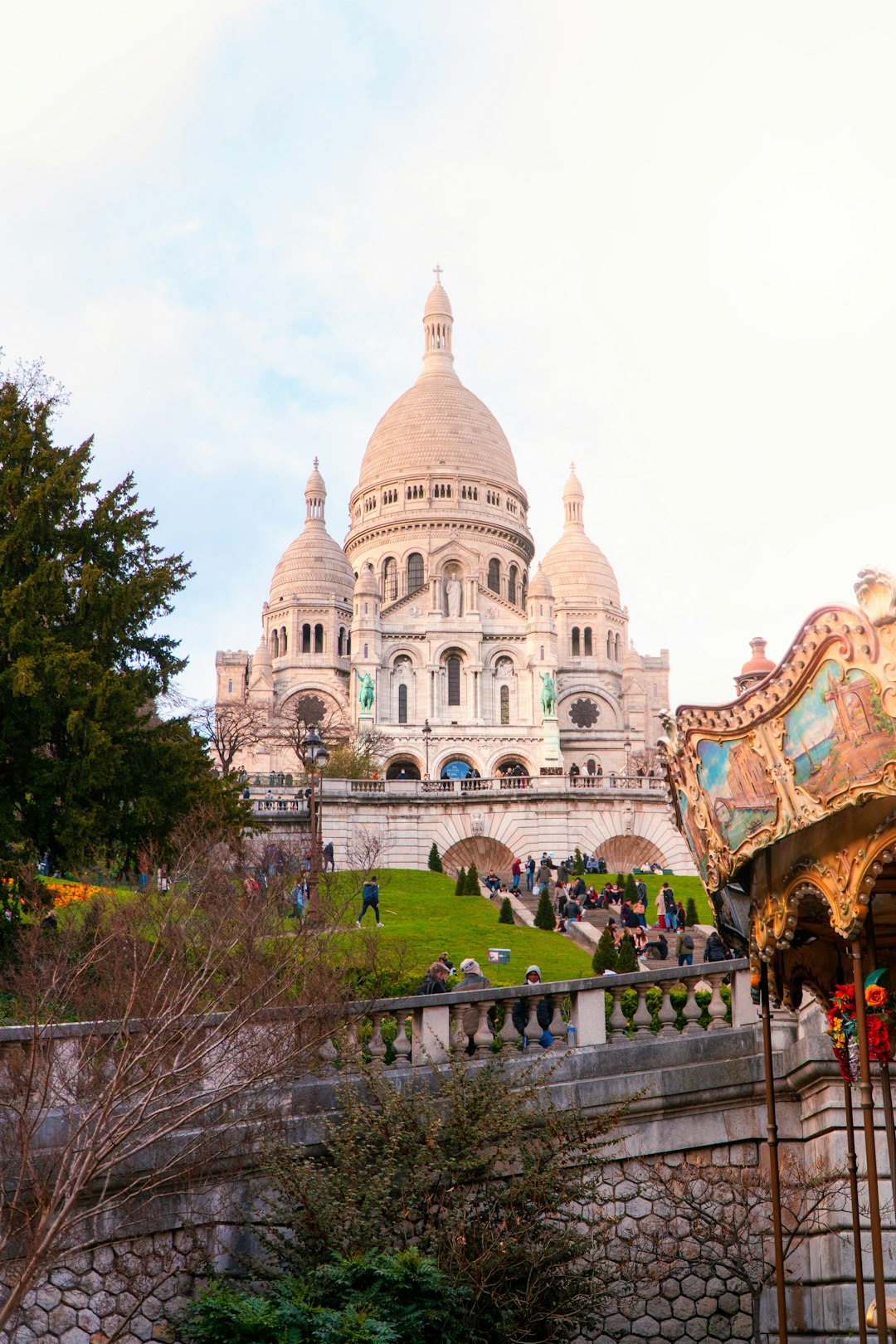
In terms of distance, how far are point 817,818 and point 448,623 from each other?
6071cm

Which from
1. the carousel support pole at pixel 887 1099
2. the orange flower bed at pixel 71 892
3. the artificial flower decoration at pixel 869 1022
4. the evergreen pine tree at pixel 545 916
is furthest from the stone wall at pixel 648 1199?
the evergreen pine tree at pixel 545 916

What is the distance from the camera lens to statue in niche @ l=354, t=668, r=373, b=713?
6519 centimetres

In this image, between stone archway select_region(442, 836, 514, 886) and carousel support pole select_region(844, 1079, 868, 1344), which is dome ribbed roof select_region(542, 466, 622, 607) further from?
carousel support pole select_region(844, 1079, 868, 1344)

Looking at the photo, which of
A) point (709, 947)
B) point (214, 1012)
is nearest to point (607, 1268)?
point (214, 1012)

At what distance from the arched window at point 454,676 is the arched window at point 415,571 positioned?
8.38 m

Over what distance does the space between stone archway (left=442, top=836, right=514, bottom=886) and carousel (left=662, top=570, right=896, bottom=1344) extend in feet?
90.4

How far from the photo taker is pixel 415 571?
253ft


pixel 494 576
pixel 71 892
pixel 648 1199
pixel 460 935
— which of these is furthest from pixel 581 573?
pixel 648 1199

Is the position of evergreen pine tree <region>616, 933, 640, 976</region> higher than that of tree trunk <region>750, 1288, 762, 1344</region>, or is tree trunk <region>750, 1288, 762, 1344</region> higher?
evergreen pine tree <region>616, 933, 640, 976</region>

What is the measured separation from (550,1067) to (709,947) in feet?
25.4

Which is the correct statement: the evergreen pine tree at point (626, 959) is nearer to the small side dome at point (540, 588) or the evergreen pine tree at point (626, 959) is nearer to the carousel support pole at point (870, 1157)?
the carousel support pole at point (870, 1157)

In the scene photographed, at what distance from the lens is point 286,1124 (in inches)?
439

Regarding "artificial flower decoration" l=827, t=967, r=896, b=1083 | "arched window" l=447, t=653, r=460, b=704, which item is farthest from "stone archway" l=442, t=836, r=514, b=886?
"arched window" l=447, t=653, r=460, b=704

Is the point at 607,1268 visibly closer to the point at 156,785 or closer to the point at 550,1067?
the point at 550,1067
